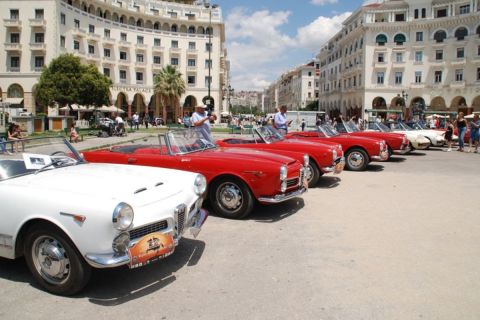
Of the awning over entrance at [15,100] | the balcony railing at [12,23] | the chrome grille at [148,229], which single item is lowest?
the chrome grille at [148,229]

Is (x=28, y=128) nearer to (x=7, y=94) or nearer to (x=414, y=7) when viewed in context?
(x=7, y=94)

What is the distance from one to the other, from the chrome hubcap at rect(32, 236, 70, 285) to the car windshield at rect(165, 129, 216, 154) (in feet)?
9.95

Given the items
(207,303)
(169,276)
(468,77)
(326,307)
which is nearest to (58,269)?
(169,276)

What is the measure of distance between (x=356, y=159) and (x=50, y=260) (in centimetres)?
924

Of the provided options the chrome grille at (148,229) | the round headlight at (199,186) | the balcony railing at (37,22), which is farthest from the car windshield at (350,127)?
the balcony railing at (37,22)

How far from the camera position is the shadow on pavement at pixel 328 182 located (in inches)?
354

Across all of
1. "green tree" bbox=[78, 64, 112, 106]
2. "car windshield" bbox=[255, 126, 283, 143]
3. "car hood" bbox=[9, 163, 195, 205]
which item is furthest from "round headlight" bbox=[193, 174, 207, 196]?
"green tree" bbox=[78, 64, 112, 106]

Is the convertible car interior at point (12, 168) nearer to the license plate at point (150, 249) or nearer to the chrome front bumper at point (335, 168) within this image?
the license plate at point (150, 249)

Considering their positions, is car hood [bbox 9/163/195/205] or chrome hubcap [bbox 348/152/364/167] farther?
chrome hubcap [bbox 348/152/364/167]

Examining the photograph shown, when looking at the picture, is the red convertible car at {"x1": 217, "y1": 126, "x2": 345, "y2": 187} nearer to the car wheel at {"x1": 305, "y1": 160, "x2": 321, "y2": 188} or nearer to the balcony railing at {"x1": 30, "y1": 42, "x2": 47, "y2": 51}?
the car wheel at {"x1": 305, "y1": 160, "x2": 321, "y2": 188}

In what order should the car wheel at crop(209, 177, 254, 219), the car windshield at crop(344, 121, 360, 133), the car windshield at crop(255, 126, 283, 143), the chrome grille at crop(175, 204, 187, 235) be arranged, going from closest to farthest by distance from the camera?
1. the chrome grille at crop(175, 204, 187, 235)
2. the car wheel at crop(209, 177, 254, 219)
3. the car windshield at crop(255, 126, 283, 143)
4. the car windshield at crop(344, 121, 360, 133)

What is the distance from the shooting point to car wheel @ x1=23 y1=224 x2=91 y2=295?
351cm

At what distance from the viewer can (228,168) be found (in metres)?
5.98

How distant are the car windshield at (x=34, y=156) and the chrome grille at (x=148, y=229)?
1.54 m
